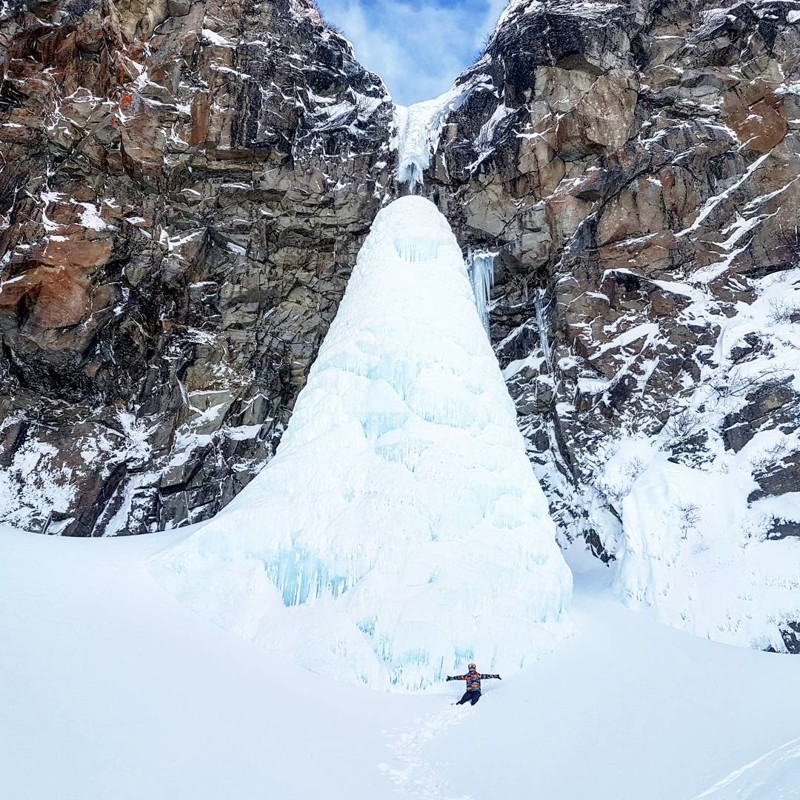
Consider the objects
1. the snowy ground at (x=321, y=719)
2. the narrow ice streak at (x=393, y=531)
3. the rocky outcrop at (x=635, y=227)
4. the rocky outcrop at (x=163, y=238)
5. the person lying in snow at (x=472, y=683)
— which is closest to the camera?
the snowy ground at (x=321, y=719)

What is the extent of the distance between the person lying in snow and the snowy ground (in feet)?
0.40

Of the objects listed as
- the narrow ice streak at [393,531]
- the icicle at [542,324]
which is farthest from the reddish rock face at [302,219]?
the narrow ice streak at [393,531]

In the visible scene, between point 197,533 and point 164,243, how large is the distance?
11.5 metres

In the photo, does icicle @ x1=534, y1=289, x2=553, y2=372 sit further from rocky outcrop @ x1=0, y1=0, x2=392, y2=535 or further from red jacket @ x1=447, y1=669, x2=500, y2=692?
red jacket @ x1=447, y1=669, x2=500, y2=692

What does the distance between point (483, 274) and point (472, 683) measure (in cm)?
1312

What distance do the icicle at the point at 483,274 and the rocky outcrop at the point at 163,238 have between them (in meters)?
3.51

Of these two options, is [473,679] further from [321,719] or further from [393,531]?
[393,531]

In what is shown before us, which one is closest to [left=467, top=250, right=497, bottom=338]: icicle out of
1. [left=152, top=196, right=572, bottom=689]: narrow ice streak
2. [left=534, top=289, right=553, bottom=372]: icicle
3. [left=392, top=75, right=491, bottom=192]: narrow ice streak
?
[left=534, top=289, right=553, bottom=372]: icicle

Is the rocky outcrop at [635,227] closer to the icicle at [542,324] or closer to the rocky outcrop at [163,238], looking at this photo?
the icicle at [542,324]

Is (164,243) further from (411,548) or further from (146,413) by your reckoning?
(411,548)

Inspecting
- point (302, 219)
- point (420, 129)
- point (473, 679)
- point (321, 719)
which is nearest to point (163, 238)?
point (302, 219)

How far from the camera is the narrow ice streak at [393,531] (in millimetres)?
7371

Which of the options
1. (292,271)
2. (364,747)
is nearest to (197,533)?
(364,747)

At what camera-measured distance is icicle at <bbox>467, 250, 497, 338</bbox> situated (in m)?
17.6
